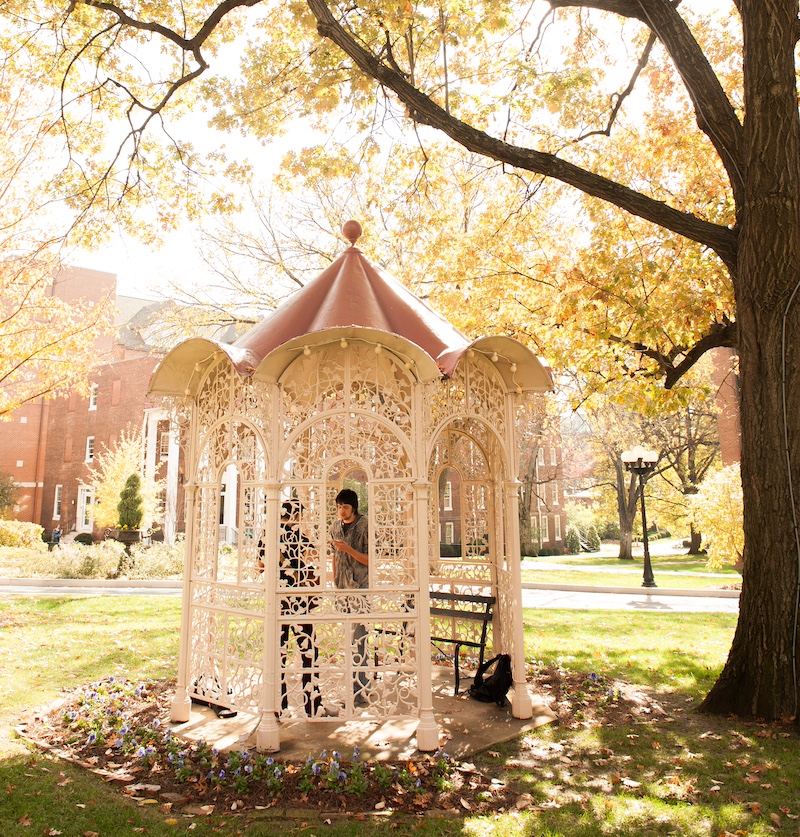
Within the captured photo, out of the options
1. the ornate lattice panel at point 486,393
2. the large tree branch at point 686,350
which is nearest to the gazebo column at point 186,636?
the ornate lattice panel at point 486,393

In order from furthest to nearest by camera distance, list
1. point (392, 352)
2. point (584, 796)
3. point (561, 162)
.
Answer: point (561, 162) < point (392, 352) < point (584, 796)

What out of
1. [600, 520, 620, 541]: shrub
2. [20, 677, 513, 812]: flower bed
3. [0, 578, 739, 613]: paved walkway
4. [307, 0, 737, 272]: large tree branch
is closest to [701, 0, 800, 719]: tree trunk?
[307, 0, 737, 272]: large tree branch

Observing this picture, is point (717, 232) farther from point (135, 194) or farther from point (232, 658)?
point (135, 194)

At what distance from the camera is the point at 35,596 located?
49.5ft

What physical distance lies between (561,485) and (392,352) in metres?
36.7

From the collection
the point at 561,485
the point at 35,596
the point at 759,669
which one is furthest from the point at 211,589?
the point at 561,485

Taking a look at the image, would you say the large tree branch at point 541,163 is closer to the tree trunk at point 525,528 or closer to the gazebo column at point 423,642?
the gazebo column at point 423,642

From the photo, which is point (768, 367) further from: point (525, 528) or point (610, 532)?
point (610, 532)

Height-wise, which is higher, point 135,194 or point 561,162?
point 135,194

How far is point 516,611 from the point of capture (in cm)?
693

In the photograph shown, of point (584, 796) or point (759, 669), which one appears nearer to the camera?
point (584, 796)

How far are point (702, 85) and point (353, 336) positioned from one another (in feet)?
15.7

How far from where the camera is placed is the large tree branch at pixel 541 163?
702 cm

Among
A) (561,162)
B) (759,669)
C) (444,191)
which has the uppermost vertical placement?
(444,191)
